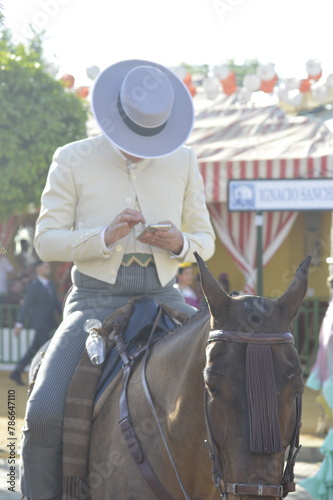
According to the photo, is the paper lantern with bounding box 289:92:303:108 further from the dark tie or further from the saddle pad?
the saddle pad

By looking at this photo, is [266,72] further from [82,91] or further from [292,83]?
[82,91]

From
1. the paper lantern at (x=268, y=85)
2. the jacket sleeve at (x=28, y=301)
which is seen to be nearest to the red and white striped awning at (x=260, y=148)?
the paper lantern at (x=268, y=85)

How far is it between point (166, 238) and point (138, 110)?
657 mm

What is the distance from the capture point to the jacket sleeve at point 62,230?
429 cm

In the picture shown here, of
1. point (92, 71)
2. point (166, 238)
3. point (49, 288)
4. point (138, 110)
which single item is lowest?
point (49, 288)

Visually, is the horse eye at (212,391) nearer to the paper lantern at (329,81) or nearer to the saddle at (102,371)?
the saddle at (102,371)

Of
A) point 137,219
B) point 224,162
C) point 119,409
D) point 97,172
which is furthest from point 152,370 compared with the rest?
point 224,162

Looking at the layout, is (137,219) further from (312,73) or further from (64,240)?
(312,73)

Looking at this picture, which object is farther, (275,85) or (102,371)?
(275,85)

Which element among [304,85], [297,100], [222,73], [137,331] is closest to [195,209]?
[137,331]

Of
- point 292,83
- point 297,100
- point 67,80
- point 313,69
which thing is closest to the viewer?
point 313,69

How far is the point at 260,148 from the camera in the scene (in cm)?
1565

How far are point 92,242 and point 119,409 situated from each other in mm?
830

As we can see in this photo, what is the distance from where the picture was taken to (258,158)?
15039 millimetres
